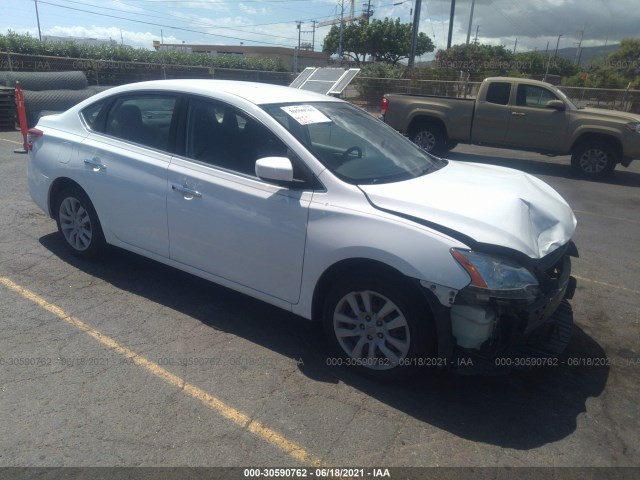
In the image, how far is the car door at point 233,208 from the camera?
3.58 metres

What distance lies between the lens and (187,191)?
4012 mm

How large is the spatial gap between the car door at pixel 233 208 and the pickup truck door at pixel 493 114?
376 inches

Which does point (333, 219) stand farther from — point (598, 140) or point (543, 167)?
point (543, 167)

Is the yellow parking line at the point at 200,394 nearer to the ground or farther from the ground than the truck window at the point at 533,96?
nearer to the ground

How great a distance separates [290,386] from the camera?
3375mm

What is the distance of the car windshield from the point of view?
374 centimetres

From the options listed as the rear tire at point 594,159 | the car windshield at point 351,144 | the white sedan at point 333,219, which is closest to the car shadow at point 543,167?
the rear tire at point 594,159

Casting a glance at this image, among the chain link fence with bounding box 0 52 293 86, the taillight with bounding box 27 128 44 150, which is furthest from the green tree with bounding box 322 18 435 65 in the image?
the taillight with bounding box 27 128 44 150

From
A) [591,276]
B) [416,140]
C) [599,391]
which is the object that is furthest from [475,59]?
[599,391]

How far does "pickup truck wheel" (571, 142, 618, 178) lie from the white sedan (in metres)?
8.05

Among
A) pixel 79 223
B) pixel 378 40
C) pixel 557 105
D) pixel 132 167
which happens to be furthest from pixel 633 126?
pixel 378 40

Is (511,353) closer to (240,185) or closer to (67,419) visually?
(240,185)

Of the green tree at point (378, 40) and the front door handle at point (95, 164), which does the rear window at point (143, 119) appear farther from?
the green tree at point (378, 40)

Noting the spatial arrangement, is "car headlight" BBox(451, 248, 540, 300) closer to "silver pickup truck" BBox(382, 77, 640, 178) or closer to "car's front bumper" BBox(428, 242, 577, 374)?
"car's front bumper" BBox(428, 242, 577, 374)
